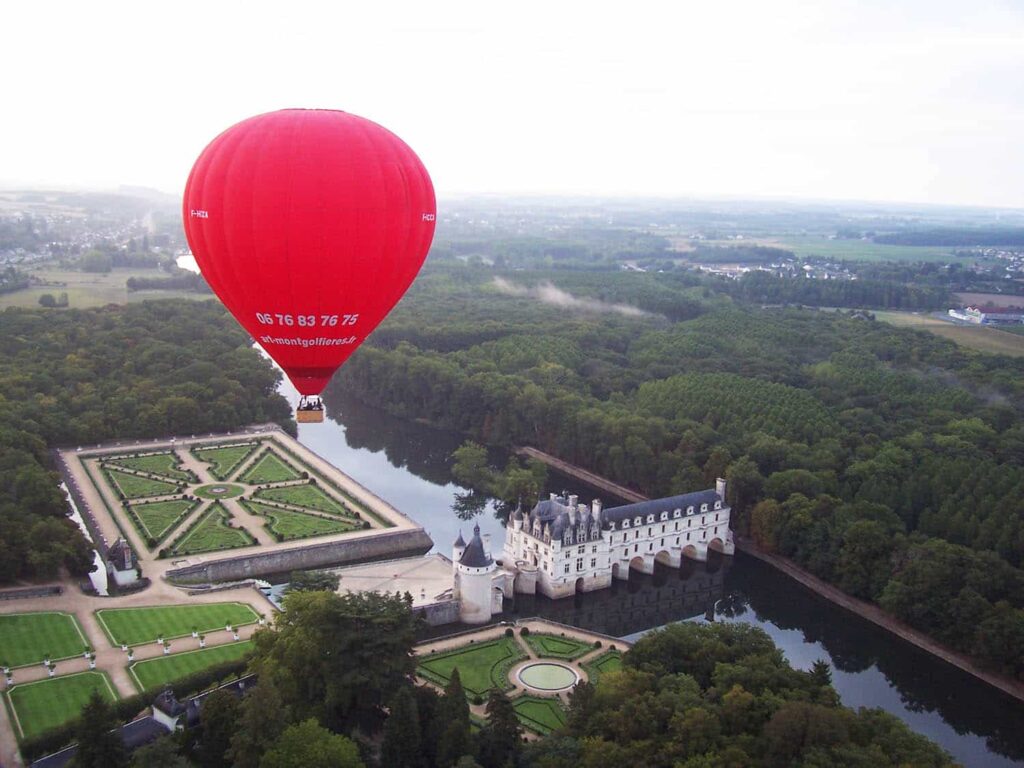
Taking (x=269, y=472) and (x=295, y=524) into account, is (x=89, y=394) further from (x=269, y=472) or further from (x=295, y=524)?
(x=295, y=524)

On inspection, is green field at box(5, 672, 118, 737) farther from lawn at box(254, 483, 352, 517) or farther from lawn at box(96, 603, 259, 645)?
lawn at box(254, 483, 352, 517)

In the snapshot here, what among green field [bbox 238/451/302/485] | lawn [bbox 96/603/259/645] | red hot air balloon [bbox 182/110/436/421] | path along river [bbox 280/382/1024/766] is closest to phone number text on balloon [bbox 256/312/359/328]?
red hot air balloon [bbox 182/110/436/421]

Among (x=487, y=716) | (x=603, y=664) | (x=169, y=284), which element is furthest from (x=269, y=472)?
(x=169, y=284)

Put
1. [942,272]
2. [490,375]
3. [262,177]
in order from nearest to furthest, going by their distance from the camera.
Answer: [262,177]
[490,375]
[942,272]

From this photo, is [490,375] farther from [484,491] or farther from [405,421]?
[484,491]

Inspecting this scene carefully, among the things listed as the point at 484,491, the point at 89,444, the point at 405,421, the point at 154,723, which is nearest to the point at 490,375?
the point at 405,421

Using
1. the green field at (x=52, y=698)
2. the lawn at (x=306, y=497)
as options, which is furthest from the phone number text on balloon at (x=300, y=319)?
the lawn at (x=306, y=497)
